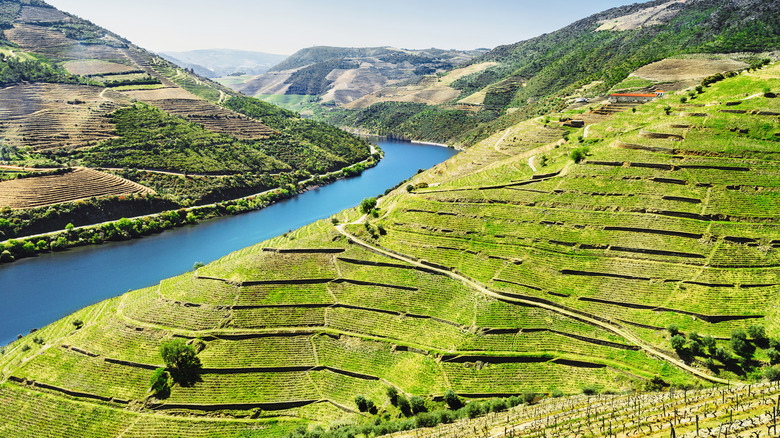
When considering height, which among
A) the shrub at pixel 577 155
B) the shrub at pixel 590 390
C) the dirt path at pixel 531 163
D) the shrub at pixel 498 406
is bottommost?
the shrub at pixel 498 406

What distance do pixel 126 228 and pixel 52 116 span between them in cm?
8740

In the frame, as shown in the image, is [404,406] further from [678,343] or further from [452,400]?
[678,343]

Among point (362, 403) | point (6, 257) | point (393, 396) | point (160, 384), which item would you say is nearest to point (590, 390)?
point (393, 396)

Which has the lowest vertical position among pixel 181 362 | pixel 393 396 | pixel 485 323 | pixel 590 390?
pixel 393 396

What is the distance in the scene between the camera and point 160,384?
55344 millimetres

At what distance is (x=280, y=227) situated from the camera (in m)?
134

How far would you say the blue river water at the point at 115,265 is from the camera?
8450 cm

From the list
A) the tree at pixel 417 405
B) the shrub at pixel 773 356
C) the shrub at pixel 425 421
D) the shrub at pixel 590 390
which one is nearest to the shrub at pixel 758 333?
the shrub at pixel 773 356

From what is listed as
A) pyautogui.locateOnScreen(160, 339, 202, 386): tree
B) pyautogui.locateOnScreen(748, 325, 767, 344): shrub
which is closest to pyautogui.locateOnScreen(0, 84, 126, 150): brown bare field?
pyautogui.locateOnScreen(160, 339, 202, 386): tree

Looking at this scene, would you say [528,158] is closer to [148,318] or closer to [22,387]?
[148,318]

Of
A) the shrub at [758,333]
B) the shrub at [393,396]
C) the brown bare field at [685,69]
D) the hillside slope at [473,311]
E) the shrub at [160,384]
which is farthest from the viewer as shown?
the brown bare field at [685,69]

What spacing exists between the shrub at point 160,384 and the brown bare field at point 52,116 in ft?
461

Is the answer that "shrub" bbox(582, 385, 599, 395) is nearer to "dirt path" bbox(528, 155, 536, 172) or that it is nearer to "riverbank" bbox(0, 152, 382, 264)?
"dirt path" bbox(528, 155, 536, 172)

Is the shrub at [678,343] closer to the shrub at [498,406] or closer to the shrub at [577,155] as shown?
the shrub at [498,406]
